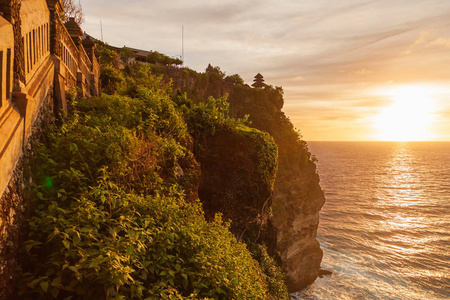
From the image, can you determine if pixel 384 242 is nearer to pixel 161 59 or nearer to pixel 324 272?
pixel 324 272

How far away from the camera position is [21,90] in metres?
4.44

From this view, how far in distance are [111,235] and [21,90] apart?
303 cm

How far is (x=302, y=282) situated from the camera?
28422 millimetres

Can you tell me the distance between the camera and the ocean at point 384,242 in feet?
93.8

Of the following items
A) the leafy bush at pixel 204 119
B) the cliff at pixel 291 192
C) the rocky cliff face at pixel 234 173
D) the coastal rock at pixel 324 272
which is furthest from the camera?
the coastal rock at pixel 324 272

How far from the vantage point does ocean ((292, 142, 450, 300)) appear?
2858 centimetres

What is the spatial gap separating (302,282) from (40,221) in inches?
1196

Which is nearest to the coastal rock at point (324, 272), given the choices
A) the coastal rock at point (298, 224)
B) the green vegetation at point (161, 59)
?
the coastal rock at point (298, 224)

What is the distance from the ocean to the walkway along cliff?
93.8ft

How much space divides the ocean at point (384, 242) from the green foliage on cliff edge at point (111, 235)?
2600cm

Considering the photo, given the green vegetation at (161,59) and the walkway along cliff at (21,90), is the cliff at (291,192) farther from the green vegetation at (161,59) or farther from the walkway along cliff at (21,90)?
the walkway along cliff at (21,90)

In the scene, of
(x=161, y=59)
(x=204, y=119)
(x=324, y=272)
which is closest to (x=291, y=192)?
(x=324, y=272)

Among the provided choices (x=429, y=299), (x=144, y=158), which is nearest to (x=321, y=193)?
(x=429, y=299)

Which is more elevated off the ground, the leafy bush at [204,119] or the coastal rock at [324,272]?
the leafy bush at [204,119]
